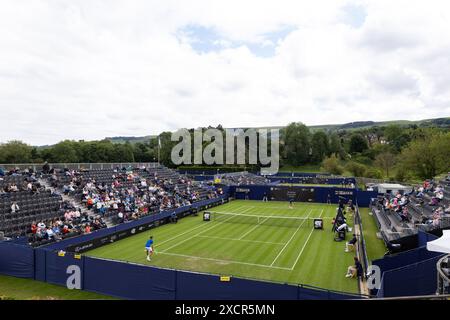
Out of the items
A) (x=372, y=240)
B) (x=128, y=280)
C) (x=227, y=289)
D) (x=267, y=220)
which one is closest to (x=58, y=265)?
(x=128, y=280)

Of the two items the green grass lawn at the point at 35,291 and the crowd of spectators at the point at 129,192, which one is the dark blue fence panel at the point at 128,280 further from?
the crowd of spectators at the point at 129,192

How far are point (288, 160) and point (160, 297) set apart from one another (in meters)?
108

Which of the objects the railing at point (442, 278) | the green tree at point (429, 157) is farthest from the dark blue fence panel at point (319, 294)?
the green tree at point (429, 157)

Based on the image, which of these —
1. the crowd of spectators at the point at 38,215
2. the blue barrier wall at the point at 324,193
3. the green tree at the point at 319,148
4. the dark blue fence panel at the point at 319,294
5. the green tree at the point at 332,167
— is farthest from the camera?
the green tree at the point at 319,148

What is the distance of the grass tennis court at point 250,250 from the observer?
1931 cm

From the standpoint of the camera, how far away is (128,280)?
1530cm

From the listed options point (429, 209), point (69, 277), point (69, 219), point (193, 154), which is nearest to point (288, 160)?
point (193, 154)

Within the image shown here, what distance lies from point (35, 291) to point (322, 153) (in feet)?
368

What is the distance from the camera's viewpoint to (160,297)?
14719mm

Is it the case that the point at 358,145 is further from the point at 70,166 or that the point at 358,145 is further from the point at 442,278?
the point at 442,278

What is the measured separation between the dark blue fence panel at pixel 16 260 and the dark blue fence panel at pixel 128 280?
388 cm

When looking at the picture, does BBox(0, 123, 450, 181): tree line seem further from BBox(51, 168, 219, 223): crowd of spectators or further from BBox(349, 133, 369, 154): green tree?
BBox(51, 168, 219, 223): crowd of spectators

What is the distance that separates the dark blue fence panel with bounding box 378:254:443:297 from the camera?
12773mm

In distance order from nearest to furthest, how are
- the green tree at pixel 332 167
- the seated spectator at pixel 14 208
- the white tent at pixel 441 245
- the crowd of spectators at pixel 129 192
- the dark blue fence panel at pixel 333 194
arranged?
1. the white tent at pixel 441 245
2. the seated spectator at pixel 14 208
3. the crowd of spectators at pixel 129 192
4. the dark blue fence panel at pixel 333 194
5. the green tree at pixel 332 167
